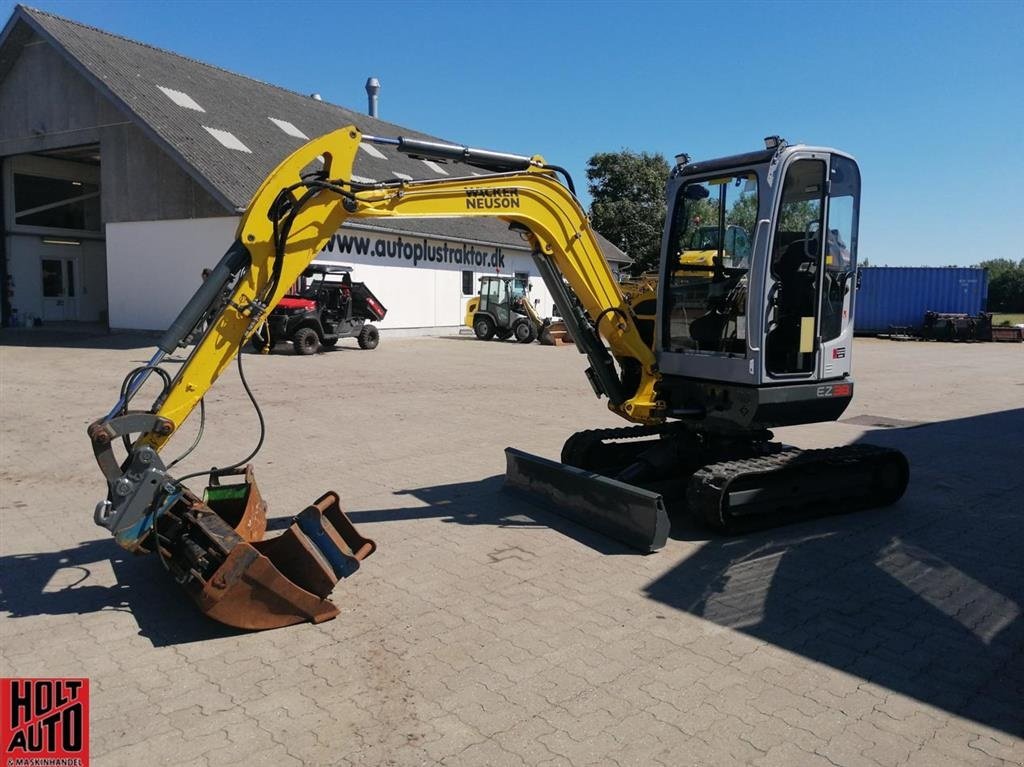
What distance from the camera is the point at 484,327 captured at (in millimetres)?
28281

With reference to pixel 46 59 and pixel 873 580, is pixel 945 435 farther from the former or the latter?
pixel 46 59

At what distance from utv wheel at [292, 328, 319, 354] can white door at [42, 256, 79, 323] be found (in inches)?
553

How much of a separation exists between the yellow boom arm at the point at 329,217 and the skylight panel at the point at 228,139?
20.2m

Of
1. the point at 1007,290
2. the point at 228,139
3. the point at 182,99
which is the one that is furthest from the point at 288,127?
the point at 1007,290

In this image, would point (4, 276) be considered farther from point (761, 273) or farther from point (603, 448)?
point (761, 273)

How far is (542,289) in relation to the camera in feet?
120

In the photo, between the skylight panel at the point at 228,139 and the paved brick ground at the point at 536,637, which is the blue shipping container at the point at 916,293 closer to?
the skylight panel at the point at 228,139

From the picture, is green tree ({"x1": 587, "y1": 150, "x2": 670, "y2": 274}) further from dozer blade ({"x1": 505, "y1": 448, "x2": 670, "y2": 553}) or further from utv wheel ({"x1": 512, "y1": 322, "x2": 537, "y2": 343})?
dozer blade ({"x1": 505, "y1": 448, "x2": 670, "y2": 553})

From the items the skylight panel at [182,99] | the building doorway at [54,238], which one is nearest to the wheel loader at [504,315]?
the skylight panel at [182,99]

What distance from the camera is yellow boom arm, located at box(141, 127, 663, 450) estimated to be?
4750mm

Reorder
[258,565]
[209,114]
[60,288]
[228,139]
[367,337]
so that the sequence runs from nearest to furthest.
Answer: [258,565] → [367,337] → [228,139] → [209,114] → [60,288]

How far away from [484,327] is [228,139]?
33.6 ft

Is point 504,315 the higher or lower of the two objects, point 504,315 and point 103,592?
the higher

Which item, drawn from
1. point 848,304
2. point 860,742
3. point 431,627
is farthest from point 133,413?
point 848,304
